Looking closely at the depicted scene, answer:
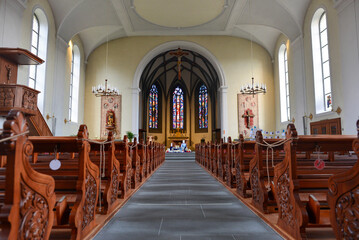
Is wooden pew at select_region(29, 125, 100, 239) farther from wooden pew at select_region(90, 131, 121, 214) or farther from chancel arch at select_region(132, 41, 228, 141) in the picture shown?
chancel arch at select_region(132, 41, 228, 141)

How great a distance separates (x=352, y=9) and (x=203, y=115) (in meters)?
15.2

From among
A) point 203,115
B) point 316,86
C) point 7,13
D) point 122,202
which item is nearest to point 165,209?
point 122,202

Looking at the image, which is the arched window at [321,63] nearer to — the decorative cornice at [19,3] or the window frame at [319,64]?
the window frame at [319,64]

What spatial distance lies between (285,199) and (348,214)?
2.43 ft

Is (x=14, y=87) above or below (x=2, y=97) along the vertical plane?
above

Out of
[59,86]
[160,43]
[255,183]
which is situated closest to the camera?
[255,183]

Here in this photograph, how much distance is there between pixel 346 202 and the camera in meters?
1.61

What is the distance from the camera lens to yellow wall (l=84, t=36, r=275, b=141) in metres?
13.7

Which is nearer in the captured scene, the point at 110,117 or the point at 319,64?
the point at 319,64

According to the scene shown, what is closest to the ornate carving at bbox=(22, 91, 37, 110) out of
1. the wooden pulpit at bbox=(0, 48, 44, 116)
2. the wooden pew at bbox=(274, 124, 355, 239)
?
the wooden pulpit at bbox=(0, 48, 44, 116)

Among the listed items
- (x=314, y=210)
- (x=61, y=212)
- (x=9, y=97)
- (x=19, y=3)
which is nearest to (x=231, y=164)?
(x=314, y=210)

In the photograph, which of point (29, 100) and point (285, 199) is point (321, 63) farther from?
point (29, 100)

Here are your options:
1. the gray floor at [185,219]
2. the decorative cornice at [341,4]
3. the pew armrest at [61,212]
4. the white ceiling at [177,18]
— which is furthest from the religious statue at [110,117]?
the pew armrest at [61,212]

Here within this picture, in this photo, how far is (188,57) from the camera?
60.8 feet
